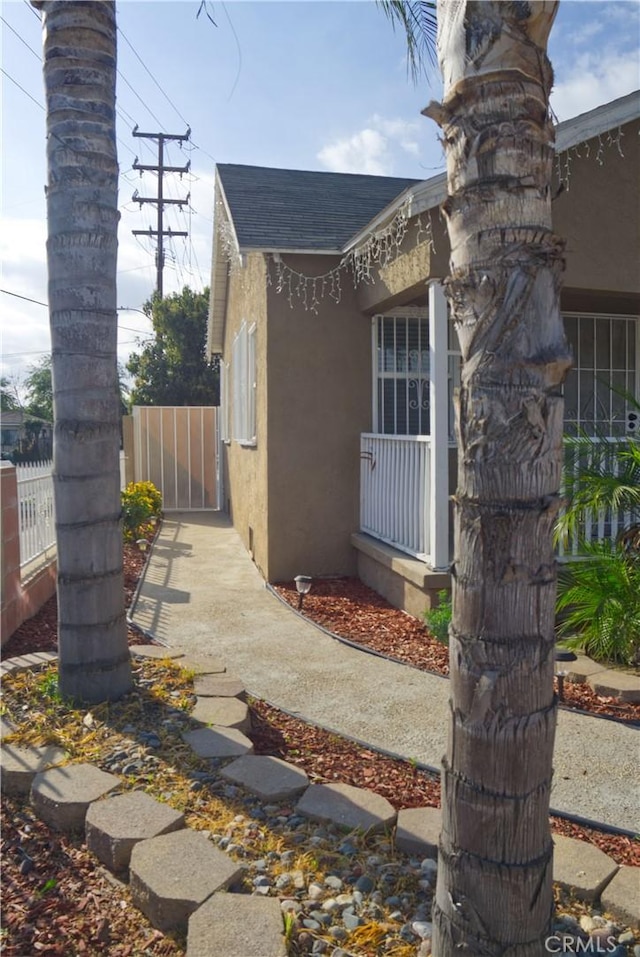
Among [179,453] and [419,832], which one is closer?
[419,832]

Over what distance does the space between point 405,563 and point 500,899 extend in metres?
4.81

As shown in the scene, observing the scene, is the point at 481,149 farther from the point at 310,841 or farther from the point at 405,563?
the point at 405,563

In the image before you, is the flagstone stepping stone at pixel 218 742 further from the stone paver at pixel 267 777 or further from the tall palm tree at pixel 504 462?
the tall palm tree at pixel 504 462

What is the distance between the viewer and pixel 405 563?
6.71 metres

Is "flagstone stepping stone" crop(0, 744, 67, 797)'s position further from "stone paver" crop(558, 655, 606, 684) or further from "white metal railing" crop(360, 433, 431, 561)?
"white metal railing" crop(360, 433, 431, 561)

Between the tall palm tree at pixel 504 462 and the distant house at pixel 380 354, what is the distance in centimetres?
419

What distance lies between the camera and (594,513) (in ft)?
21.5

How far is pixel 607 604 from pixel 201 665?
2.83 metres

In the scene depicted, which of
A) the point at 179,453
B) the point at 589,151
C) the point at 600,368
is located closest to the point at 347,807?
the point at 589,151

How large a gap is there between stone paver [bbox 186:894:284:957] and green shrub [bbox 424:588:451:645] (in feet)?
11.5

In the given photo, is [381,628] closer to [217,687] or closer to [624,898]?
[217,687]

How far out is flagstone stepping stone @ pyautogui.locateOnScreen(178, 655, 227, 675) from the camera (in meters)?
4.52

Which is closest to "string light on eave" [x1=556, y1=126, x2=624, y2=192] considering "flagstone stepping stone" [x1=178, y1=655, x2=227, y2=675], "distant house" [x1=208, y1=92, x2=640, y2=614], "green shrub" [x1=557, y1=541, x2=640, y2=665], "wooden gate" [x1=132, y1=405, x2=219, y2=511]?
"distant house" [x1=208, y1=92, x2=640, y2=614]

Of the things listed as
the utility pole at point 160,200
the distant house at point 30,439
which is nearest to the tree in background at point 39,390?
the distant house at point 30,439
